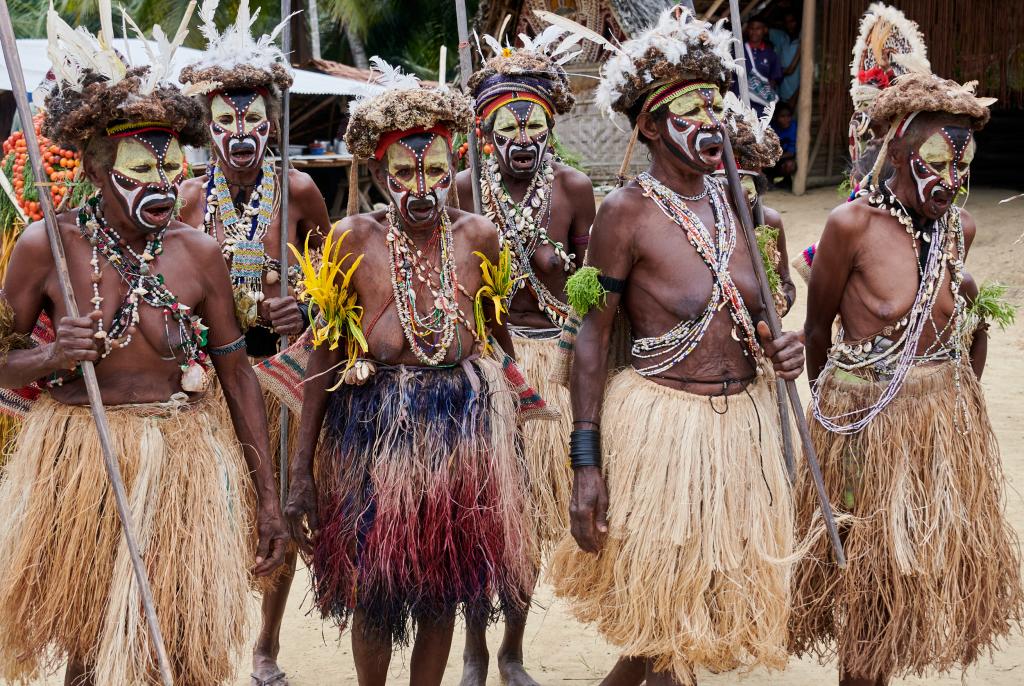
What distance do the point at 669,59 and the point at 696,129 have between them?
241 millimetres

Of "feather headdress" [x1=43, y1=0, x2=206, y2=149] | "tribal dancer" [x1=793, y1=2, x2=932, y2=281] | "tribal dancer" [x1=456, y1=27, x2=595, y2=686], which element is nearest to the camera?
"feather headdress" [x1=43, y1=0, x2=206, y2=149]

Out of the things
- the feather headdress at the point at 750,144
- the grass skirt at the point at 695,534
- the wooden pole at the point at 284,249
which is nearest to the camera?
the grass skirt at the point at 695,534

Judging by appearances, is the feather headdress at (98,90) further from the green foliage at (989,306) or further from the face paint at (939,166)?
the green foliage at (989,306)

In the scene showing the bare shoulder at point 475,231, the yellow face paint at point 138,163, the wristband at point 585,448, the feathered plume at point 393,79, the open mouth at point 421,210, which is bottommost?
the wristband at point 585,448

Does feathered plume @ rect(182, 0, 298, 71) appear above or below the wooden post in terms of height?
above

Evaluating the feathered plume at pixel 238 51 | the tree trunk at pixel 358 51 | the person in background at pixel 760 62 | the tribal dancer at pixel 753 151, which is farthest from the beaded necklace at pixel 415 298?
the tree trunk at pixel 358 51

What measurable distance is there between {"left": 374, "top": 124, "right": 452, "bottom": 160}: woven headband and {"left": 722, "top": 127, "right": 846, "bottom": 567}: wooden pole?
94 centimetres

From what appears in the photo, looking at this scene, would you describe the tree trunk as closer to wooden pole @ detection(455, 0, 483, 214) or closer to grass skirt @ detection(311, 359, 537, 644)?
wooden pole @ detection(455, 0, 483, 214)

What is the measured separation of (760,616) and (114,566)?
2028 mm

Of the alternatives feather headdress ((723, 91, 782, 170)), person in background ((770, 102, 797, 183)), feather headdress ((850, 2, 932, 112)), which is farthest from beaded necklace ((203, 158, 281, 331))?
person in background ((770, 102, 797, 183))

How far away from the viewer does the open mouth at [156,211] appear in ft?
11.8

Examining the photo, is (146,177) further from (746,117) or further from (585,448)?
(746,117)

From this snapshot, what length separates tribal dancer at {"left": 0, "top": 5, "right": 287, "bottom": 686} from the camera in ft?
11.6

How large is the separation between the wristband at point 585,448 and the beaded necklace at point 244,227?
5.37 feet
